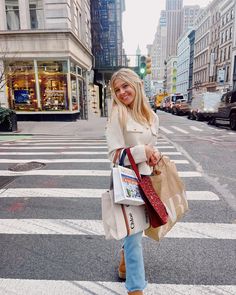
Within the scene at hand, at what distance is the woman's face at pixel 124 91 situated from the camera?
7.09 feet

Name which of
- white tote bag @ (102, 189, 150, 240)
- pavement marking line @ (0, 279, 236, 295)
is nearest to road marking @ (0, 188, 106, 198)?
pavement marking line @ (0, 279, 236, 295)

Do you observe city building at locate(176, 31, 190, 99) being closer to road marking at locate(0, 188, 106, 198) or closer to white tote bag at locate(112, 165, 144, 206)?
road marking at locate(0, 188, 106, 198)

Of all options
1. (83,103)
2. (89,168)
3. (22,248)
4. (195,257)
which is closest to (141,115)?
(195,257)

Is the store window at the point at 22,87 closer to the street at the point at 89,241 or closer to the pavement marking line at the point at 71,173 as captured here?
the pavement marking line at the point at 71,173

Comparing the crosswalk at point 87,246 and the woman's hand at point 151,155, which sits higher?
the woman's hand at point 151,155

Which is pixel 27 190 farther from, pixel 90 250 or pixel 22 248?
pixel 90 250

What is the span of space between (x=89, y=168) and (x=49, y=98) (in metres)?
13.8

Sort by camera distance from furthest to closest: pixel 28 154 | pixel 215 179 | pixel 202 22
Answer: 1. pixel 202 22
2. pixel 28 154
3. pixel 215 179

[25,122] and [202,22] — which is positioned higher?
[202,22]

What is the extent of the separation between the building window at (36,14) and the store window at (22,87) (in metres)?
2.54

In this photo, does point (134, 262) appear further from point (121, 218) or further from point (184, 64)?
point (184, 64)

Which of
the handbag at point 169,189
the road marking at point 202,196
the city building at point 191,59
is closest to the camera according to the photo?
the handbag at point 169,189

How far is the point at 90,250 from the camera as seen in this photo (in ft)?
10.6

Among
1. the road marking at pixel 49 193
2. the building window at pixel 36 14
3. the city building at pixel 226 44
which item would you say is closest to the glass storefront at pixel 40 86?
the building window at pixel 36 14
